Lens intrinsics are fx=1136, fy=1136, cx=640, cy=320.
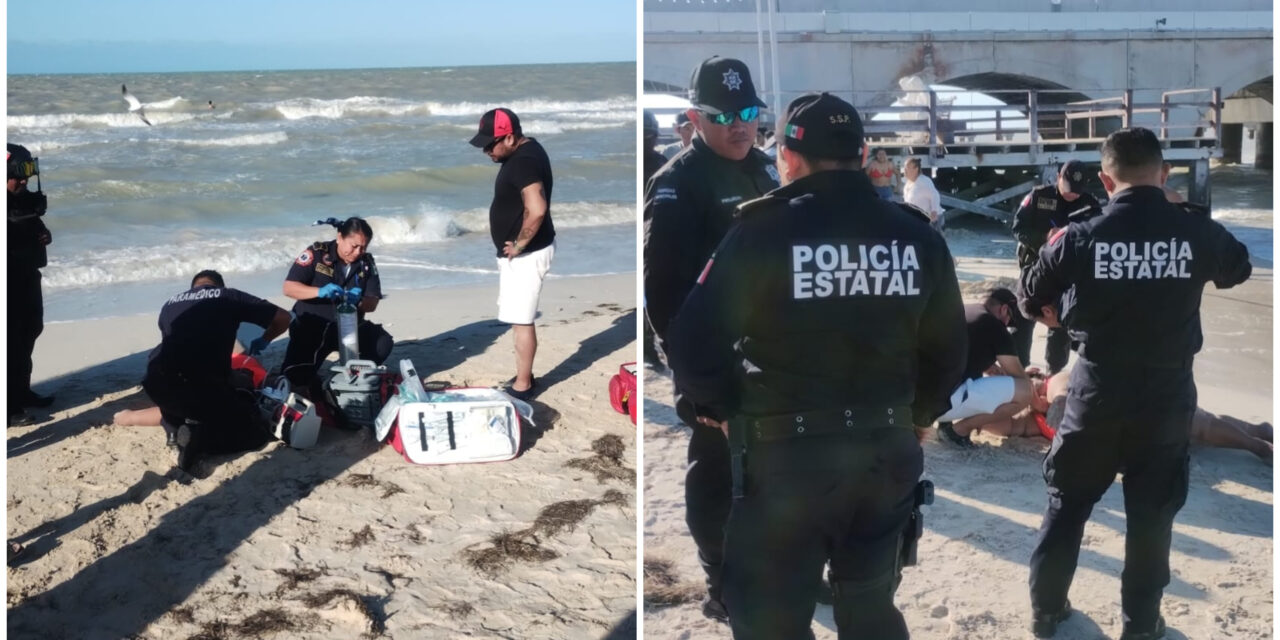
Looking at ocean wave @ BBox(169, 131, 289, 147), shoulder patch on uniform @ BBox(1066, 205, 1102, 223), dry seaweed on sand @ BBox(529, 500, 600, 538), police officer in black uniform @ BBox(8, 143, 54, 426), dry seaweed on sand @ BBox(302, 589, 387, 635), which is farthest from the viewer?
ocean wave @ BBox(169, 131, 289, 147)

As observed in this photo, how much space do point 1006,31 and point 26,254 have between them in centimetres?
1197

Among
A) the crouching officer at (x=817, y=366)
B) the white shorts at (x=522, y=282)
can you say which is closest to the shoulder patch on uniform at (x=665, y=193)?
the crouching officer at (x=817, y=366)

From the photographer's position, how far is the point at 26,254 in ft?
14.4

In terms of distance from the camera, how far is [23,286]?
4.47m

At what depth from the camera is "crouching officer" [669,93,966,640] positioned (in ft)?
6.18

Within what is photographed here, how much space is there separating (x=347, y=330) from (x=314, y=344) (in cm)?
26

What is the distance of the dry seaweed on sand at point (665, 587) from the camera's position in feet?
9.20

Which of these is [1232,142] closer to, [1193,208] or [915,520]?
[1193,208]

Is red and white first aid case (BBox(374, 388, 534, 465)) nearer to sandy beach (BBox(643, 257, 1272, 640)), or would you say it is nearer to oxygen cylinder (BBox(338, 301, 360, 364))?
sandy beach (BBox(643, 257, 1272, 640))

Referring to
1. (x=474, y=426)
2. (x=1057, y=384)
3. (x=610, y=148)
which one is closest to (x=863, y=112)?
(x=1057, y=384)

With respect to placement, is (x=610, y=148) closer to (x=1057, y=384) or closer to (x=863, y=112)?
(x=863, y=112)

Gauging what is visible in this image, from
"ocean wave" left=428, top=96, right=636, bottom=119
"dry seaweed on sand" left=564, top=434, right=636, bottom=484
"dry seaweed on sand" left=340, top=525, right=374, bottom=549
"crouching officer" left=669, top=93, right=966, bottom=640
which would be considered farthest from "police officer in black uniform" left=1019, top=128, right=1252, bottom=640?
"ocean wave" left=428, top=96, right=636, bottom=119

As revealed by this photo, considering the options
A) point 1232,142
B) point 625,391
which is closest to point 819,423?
point 625,391

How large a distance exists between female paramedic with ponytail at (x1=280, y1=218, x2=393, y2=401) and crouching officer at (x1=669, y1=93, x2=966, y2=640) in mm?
2978
